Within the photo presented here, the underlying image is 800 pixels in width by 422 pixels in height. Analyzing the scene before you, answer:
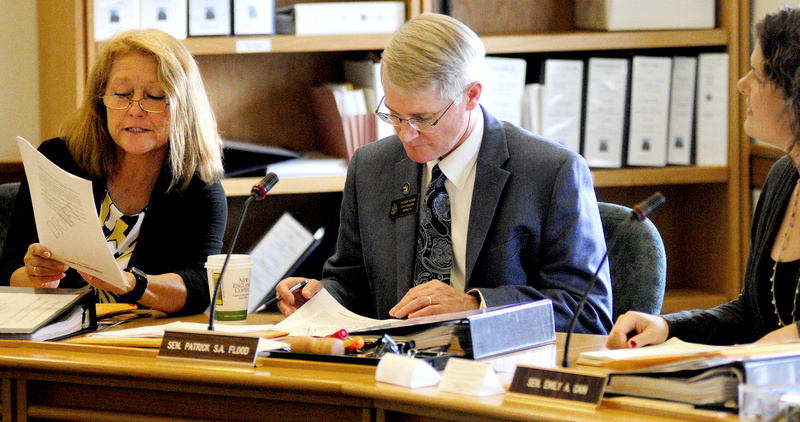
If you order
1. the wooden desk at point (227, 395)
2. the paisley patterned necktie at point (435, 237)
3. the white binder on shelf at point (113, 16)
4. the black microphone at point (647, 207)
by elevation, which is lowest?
the wooden desk at point (227, 395)

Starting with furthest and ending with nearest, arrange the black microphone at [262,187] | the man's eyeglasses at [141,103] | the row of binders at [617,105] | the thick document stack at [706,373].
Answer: the row of binders at [617,105], the man's eyeglasses at [141,103], the black microphone at [262,187], the thick document stack at [706,373]

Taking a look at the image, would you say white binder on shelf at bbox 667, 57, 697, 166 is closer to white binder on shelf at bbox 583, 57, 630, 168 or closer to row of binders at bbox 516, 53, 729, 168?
row of binders at bbox 516, 53, 729, 168

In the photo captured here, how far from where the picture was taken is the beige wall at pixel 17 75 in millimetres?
2834

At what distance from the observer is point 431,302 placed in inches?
62.8

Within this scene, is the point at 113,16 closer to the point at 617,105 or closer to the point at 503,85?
the point at 503,85

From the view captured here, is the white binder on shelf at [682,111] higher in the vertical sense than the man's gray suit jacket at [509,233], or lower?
higher

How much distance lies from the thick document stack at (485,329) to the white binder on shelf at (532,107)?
1438mm

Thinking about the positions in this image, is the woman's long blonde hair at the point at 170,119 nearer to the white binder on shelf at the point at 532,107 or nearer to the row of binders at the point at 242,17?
the row of binders at the point at 242,17

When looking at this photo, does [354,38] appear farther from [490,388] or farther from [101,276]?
[490,388]

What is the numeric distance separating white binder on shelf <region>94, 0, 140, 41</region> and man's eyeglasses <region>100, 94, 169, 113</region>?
52 centimetres

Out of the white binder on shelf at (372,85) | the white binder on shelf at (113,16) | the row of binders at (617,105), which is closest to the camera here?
the white binder on shelf at (113,16)

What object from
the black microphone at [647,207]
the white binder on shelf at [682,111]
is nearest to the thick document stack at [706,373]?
the black microphone at [647,207]

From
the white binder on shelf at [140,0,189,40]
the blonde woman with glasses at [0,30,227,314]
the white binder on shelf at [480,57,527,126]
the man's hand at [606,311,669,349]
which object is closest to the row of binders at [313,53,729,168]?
the white binder on shelf at [480,57,527,126]

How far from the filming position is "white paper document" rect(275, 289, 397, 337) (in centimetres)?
157
